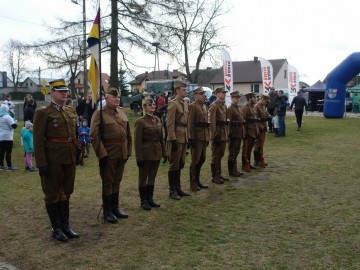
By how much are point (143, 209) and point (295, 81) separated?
22725 millimetres

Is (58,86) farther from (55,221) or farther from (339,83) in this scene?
(339,83)

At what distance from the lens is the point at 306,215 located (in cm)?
606

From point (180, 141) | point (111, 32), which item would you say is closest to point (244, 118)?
point (180, 141)

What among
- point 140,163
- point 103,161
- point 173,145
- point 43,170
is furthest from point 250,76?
point 43,170

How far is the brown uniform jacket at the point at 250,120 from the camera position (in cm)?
938

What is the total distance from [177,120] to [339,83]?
18.1 meters

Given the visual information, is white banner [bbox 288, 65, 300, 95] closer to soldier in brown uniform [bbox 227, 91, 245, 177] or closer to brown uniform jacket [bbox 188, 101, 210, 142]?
soldier in brown uniform [bbox 227, 91, 245, 177]

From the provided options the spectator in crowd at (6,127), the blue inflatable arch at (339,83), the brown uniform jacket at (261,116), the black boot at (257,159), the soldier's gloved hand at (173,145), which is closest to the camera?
the soldier's gloved hand at (173,145)

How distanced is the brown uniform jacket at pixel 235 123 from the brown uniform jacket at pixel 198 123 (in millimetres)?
1329

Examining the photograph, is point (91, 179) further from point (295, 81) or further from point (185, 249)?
point (295, 81)

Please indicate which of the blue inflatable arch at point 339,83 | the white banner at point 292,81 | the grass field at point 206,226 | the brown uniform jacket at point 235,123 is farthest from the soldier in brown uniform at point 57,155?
the white banner at point 292,81

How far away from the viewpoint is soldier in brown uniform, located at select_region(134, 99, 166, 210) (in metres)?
6.32

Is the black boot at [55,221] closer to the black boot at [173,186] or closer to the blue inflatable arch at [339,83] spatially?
the black boot at [173,186]

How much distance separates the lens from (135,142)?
20.8 feet
